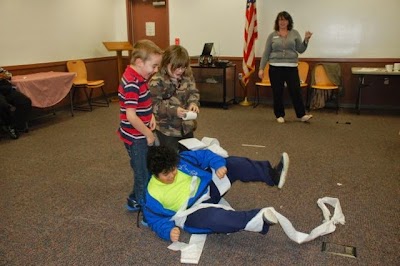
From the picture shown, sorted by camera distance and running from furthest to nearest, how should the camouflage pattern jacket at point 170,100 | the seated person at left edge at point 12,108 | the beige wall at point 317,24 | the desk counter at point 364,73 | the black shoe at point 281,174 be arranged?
the beige wall at point 317,24 → the desk counter at point 364,73 → the seated person at left edge at point 12,108 → the camouflage pattern jacket at point 170,100 → the black shoe at point 281,174

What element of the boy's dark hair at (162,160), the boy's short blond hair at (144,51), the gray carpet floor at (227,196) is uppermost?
the boy's short blond hair at (144,51)

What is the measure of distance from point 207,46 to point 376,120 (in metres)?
2.81

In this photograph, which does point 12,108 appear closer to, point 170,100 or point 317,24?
point 170,100

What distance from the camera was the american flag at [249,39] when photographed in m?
5.83

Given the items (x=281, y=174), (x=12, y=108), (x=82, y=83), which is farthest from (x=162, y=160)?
(x=82, y=83)

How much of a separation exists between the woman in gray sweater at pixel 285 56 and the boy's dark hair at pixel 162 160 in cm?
337

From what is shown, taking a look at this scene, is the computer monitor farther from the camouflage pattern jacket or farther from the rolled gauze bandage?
the rolled gauze bandage

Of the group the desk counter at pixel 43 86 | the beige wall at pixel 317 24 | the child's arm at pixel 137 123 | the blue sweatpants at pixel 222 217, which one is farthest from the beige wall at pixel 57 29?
the blue sweatpants at pixel 222 217

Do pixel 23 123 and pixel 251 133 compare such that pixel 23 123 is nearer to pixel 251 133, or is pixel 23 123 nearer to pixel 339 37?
pixel 251 133

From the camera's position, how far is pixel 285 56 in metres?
4.78

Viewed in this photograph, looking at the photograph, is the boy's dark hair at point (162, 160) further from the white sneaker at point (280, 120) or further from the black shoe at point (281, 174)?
the white sneaker at point (280, 120)

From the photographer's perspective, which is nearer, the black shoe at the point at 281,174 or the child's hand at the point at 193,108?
the black shoe at the point at 281,174

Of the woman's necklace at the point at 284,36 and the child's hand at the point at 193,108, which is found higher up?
the woman's necklace at the point at 284,36

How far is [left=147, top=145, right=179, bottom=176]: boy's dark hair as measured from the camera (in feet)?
6.04
